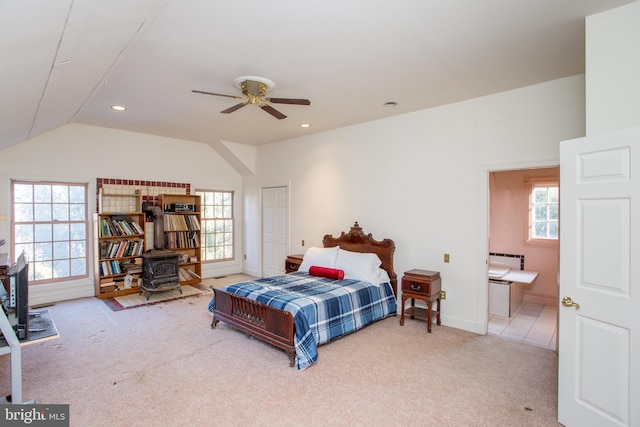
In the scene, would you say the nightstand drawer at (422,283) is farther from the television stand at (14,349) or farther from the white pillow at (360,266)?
the television stand at (14,349)

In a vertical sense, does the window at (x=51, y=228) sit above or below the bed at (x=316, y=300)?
above

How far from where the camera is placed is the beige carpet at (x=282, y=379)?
2.40 meters

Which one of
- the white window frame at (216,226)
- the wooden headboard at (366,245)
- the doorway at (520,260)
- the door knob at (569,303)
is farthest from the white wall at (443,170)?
the white window frame at (216,226)

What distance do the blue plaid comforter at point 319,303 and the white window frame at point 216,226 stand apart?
9.61 ft

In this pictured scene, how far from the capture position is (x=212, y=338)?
376cm

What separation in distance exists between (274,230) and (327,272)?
2.48m

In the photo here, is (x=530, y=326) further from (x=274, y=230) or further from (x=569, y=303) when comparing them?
(x=274, y=230)

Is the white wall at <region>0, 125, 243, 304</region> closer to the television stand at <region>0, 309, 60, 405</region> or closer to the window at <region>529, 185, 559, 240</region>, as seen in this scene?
the television stand at <region>0, 309, 60, 405</region>

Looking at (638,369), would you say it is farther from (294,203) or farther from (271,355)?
(294,203)

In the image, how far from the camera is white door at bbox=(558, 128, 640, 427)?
6.30 feet

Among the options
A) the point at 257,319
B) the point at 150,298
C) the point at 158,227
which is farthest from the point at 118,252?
the point at 257,319

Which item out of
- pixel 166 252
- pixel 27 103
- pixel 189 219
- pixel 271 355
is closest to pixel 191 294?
pixel 166 252

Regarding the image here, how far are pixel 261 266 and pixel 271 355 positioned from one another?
3.69 meters

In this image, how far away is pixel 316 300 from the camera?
3508 mm
